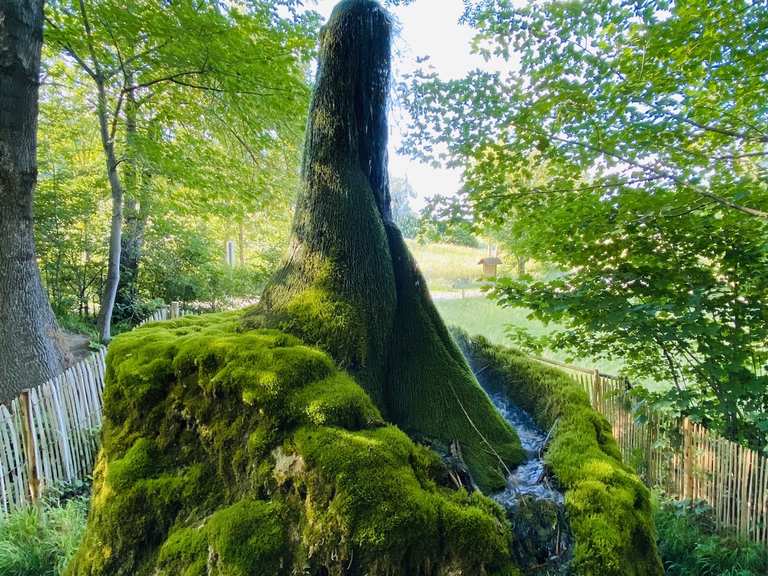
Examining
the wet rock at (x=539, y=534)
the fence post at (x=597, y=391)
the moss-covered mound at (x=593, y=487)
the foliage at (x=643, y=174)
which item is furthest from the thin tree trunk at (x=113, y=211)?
the fence post at (x=597, y=391)

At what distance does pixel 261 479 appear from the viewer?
1951 millimetres

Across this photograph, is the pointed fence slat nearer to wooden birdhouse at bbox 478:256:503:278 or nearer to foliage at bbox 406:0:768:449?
foliage at bbox 406:0:768:449

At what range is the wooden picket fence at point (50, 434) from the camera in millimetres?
3568

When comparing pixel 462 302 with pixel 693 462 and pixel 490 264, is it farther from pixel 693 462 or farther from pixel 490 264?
pixel 693 462

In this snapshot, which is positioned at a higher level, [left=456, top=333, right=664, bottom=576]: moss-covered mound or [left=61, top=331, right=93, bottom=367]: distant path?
[left=456, top=333, right=664, bottom=576]: moss-covered mound

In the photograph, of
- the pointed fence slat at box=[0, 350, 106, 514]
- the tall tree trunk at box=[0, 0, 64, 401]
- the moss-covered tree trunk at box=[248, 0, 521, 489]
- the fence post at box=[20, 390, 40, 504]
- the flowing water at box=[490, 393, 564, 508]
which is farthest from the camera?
the tall tree trunk at box=[0, 0, 64, 401]

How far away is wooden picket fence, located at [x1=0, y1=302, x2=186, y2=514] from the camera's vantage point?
3568 mm

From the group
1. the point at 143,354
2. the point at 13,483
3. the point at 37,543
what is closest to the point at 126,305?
the point at 13,483

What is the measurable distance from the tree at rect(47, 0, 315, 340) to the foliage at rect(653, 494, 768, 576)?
8.71m

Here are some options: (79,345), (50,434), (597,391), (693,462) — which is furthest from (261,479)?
(79,345)

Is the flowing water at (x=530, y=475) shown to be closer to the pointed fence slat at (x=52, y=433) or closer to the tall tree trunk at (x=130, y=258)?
the pointed fence slat at (x=52, y=433)

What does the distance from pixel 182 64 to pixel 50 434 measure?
644 centimetres

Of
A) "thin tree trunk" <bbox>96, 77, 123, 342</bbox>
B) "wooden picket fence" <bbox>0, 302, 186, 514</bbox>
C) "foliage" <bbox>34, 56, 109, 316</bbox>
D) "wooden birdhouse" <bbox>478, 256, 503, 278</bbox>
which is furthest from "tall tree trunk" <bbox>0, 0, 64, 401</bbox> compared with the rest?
"wooden birdhouse" <bbox>478, 256, 503, 278</bbox>

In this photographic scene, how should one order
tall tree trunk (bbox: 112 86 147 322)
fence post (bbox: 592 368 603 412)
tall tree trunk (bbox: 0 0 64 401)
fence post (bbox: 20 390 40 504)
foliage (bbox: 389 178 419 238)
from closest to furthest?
fence post (bbox: 20 390 40 504), foliage (bbox: 389 178 419 238), tall tree trunk (bbox: 0 0 64 401), fence post (bbox: 592 368 603 412), tall tree trunk (bbox: 112 86 147 322)
